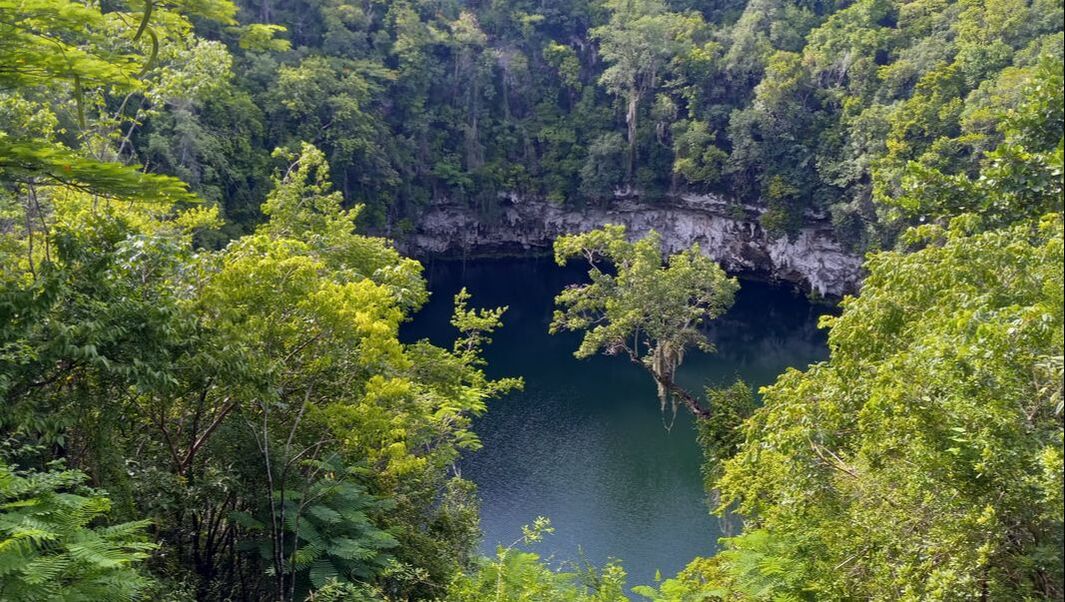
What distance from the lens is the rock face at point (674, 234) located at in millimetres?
29672

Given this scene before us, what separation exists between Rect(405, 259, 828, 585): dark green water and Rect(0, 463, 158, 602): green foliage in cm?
817

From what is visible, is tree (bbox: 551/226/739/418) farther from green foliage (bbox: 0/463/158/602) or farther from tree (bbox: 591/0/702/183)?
tree (bbox: 591/0/702/183)

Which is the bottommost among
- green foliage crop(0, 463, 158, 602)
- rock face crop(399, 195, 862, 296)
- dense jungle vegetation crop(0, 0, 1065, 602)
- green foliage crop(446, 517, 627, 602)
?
green foliage crop(446, 517, 627, 602)

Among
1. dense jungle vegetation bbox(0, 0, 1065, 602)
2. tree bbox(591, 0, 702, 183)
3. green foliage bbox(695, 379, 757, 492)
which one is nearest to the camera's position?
dense jungle vegetation bbox(0, 0, 1065, 602)

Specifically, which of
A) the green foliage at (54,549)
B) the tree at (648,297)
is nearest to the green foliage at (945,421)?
the green foliage at (54,549)

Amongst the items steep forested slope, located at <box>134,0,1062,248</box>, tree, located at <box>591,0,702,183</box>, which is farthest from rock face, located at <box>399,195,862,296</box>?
tree, located at <box>591,0,702,183</box>

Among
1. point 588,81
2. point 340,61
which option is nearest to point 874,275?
point 340,61

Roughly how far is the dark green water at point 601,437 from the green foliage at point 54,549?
26.8ft

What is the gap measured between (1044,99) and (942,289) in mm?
1576

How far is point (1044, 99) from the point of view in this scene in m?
5.23

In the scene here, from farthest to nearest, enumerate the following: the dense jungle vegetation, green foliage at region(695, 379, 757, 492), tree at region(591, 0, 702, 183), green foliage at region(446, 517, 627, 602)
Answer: tree at region(591, 0, 702, 183)
green foliage at region(695, 379, 757, 492)
green foliage at region(446, 517, 627, 602)
the dense jungle vegetation

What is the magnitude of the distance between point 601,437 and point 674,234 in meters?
17.2

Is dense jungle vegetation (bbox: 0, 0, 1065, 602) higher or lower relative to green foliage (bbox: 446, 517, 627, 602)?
higher

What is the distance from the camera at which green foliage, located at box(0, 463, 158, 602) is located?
355cm
